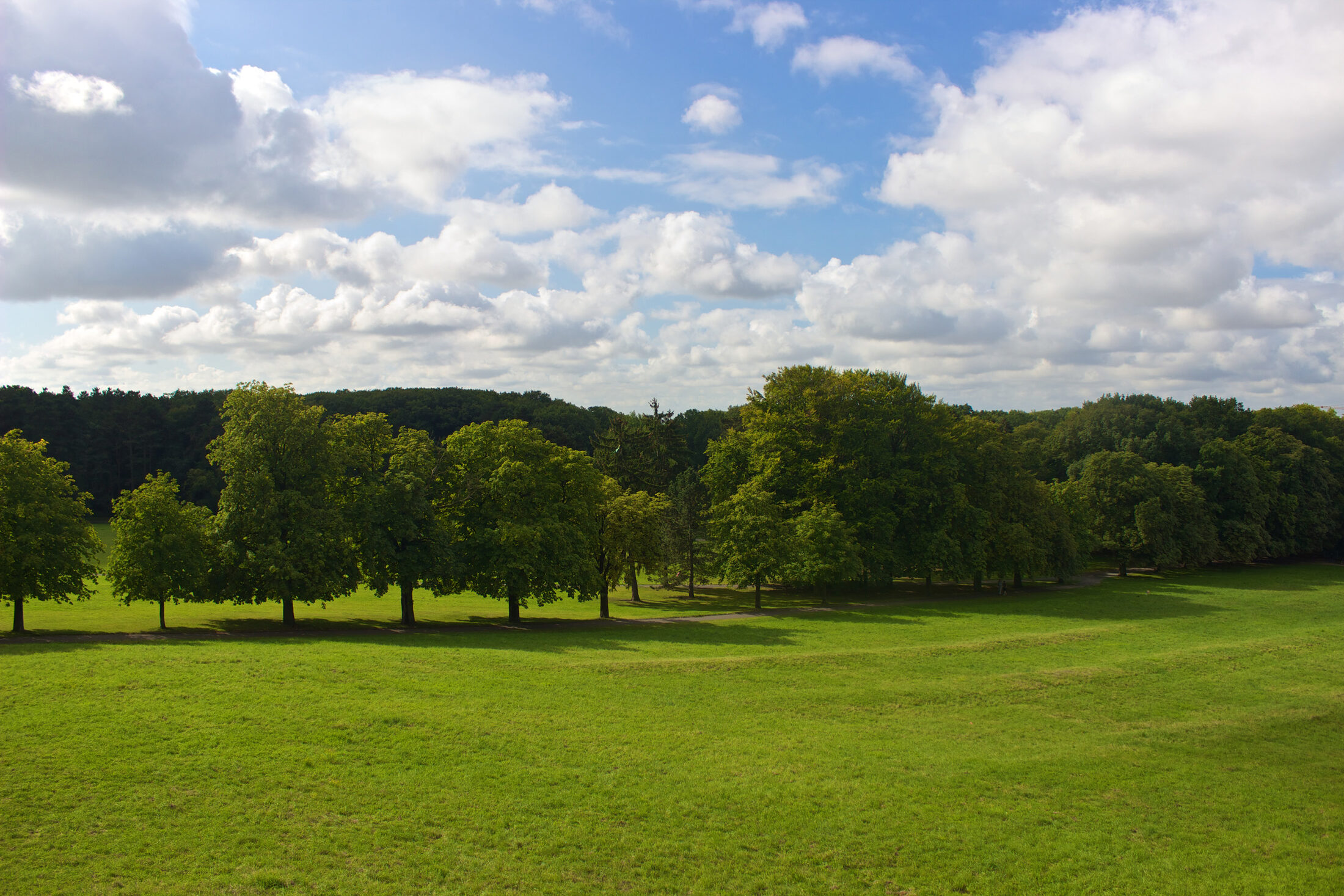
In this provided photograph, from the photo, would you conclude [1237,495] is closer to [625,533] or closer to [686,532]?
[686,532]

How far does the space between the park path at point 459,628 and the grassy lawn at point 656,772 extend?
2.53 m

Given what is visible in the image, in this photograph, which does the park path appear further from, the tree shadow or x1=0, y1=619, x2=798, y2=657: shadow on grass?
the tree shadow

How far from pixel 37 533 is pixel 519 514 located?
2020 centimetres

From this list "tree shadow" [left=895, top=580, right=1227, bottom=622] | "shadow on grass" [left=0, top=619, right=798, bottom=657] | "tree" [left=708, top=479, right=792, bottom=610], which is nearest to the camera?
"shadow on grass" [left=0, top=619, right=798, bottom=657]

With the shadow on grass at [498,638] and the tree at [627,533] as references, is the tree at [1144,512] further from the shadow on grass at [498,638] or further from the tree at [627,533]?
the shadow on grass at [498,638]

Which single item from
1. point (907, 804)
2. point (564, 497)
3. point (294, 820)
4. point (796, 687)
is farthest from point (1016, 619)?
point (294, 820)

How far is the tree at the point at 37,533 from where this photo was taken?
30500 millimetres

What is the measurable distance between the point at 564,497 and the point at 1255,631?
3625cm

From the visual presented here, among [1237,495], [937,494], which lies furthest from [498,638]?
[1237,495]

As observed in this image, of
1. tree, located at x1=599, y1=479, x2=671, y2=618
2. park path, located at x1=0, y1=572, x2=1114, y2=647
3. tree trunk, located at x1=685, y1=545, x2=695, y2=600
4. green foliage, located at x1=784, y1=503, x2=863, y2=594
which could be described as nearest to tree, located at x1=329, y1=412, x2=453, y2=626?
park path, located at x1=0, y1=572, x2=1114, y2=647

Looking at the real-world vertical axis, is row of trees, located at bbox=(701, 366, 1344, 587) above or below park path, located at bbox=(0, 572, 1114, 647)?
above

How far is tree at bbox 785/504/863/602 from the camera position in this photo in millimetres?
46188

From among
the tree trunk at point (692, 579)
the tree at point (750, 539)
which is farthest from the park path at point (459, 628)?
the tree trunk at point (692, 579)

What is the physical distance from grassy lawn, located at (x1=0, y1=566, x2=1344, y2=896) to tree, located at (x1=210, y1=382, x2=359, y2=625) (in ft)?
14.6
